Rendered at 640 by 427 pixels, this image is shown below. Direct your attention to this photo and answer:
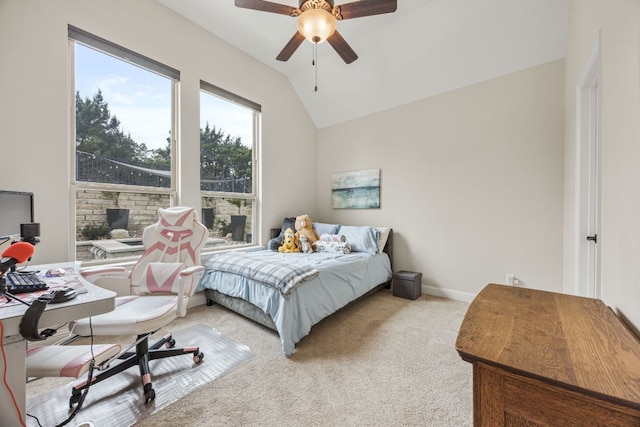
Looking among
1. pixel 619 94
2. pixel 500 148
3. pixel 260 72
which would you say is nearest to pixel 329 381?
pixel 619 94

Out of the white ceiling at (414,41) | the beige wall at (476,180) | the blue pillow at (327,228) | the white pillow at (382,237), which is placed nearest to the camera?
the white ceiling at (414,41)

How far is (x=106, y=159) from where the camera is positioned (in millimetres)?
2430

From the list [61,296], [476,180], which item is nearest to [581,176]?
[476,180]

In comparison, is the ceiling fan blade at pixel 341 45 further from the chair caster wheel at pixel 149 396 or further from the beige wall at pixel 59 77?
the chair caster wheel at pixel 149 396

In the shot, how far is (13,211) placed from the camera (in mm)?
1453

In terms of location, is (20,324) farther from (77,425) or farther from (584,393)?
(584,393)

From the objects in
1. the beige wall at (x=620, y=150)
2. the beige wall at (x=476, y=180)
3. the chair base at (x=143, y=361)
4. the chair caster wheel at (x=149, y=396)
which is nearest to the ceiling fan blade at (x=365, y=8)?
the beige wall at (x=620, y=150)

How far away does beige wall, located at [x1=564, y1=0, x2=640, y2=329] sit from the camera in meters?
0.90

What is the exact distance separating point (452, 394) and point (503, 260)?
1.92m

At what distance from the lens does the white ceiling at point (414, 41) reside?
250 cm

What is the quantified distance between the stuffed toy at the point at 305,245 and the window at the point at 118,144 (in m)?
1.67

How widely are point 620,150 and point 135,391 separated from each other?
2851mm

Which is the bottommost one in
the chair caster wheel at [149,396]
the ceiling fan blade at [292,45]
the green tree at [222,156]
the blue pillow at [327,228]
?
the chair caster wheel at [149,396]

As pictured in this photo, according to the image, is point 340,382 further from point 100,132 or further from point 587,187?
point 100,132
